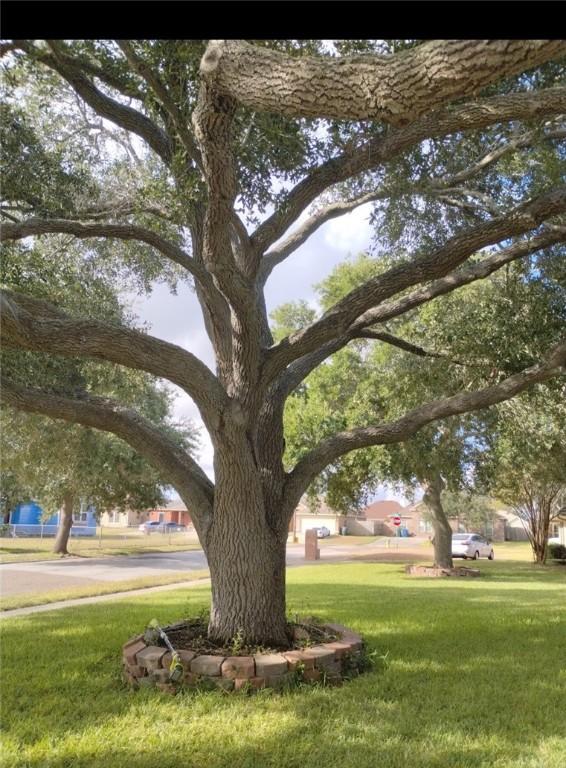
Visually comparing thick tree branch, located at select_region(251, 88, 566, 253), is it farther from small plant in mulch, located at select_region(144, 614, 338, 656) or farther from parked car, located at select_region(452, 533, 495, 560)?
parked car, located at select_region(452, 533, 495, 560)

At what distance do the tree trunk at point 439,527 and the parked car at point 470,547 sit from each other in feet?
34.2

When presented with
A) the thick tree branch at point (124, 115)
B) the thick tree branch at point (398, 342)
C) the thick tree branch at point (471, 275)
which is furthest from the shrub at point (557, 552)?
the thick tree branch at point (124, 115)

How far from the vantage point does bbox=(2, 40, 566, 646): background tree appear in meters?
4.89

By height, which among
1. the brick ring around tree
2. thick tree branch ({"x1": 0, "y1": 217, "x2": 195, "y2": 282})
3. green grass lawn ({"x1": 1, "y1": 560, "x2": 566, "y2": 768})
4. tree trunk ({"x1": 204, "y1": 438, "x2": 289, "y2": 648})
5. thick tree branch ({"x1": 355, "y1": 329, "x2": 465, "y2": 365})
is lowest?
green grass lawn ({"x1": 1, "y1": 560, "x2": 566, "y2": 768})

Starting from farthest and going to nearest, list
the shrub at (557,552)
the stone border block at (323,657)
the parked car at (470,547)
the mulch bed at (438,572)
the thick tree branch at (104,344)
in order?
the parked car at (470,547), the shrub at (557,552), the mulch bed at (438,572), the stone border block at (323,657), the thick tree branch at (104,344)

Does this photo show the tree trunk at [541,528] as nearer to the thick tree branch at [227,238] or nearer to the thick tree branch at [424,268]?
the thick tree branch at [227,238]

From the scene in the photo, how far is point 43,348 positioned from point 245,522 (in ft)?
8.09

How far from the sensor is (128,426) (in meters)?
6.04

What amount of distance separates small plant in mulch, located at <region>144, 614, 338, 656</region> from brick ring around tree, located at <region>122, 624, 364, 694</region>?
0.20 meters

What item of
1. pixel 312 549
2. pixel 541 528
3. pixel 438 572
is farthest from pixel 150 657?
pixel 541 528

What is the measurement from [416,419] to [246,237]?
2.58m

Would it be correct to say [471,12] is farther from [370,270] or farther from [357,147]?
[370,270]

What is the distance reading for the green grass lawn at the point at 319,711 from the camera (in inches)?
152

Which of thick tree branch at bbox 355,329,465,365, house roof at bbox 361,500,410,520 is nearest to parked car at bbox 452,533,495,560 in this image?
thick tree branch at bbox 355,329,465,365
